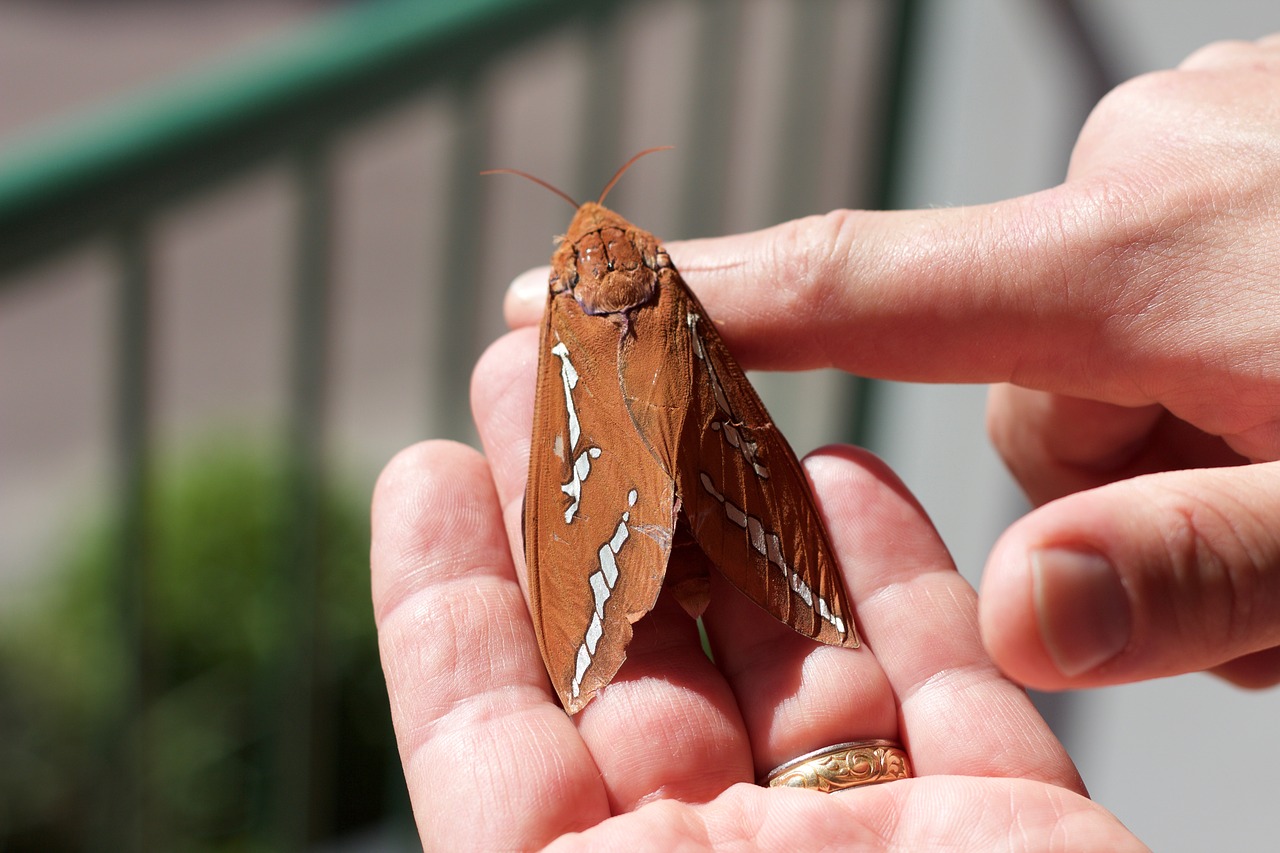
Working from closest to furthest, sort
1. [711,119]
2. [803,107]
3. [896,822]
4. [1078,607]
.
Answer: [1078,607], [896,822], [711,119], [803,107]

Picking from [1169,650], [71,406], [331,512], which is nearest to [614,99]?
[331,512]

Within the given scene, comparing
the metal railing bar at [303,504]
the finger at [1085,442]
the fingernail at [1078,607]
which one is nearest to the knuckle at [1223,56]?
the finger at [1085,442]

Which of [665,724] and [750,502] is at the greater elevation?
[750,502]

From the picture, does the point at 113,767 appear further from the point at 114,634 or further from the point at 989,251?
the point at 989,251

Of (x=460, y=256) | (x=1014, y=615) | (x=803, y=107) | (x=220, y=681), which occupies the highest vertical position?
(x=803, y=107)

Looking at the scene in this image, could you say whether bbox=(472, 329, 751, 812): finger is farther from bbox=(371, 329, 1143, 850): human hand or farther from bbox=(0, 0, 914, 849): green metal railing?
bbox=(0, 0, 914, 849): green metal railing

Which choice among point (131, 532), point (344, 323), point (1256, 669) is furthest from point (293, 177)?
point (1256, 669)

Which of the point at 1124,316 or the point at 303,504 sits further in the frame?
the point at 303,504

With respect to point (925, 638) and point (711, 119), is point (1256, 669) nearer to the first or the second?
point (925, 638)
